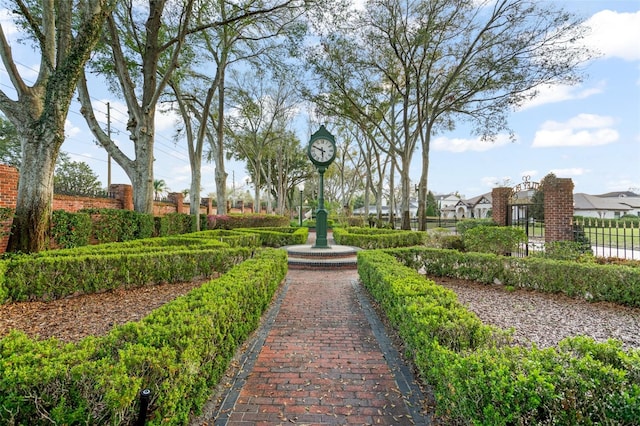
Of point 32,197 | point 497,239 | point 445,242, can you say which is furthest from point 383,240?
point 32,197

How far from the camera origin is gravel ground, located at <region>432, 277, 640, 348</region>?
372cm

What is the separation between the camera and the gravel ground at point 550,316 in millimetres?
3721

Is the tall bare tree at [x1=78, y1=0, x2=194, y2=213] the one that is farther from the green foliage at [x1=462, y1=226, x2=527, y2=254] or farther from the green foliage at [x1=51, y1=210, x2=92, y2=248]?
the green foliage at [x1=462, y1=226, x2=527, y2=254]

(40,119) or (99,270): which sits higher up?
(40,119)

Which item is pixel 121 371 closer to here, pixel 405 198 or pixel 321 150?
pixel 321 150

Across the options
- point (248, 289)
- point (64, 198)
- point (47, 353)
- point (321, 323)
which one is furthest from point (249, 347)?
point (64, 198)

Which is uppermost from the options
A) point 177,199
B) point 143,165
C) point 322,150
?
point 322,150

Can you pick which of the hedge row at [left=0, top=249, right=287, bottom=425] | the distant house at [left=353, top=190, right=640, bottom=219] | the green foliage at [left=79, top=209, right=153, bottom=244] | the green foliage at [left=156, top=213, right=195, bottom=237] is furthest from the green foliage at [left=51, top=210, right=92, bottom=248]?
the distant house at [left=353, top=190, right=640, bottom=219]

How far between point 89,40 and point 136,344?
23.9 feet

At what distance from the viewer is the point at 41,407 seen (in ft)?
5.08

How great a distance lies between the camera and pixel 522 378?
1.59 m

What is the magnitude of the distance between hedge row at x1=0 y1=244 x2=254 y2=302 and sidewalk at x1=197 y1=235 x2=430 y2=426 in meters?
2.40

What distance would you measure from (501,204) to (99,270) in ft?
44.6

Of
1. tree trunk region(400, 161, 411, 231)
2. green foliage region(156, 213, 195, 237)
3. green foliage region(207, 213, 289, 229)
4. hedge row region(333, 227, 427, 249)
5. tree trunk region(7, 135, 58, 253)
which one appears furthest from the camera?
green foliage region(207, 213, 289, 229)
